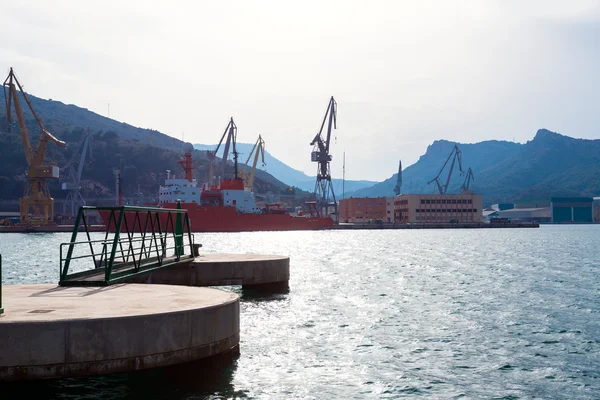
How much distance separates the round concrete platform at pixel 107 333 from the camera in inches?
462

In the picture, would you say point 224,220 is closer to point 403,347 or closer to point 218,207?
point 218,207

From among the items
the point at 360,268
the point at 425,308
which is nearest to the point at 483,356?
the point at 425,308

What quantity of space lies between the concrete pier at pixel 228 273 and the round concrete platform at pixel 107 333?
38.3ft

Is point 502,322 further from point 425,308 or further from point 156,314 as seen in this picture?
point 156,314

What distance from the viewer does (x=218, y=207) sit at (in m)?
129

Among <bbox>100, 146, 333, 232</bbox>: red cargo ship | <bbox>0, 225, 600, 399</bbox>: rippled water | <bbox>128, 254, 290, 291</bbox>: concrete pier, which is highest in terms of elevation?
<bbox>100, 146, 333, 232</bbox>: red cargo ship

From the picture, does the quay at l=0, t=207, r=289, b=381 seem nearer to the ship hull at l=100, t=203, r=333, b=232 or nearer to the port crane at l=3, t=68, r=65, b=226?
the ship hull at l=100, t=203, r=333, b=232

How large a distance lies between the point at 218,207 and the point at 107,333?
386ft

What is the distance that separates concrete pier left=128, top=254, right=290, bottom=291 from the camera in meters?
27.8

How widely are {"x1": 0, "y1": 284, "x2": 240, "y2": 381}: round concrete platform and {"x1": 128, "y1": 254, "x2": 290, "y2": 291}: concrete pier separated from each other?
1167 cm

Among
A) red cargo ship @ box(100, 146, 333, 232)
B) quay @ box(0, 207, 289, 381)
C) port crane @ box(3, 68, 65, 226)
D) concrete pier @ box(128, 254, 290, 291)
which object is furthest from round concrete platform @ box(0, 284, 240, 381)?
port crane @ box(3, 68, 65, 226)

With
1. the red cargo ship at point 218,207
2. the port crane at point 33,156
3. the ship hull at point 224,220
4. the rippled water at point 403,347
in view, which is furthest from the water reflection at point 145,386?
the port crane at point 33,156

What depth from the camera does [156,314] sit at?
1300 centimetres

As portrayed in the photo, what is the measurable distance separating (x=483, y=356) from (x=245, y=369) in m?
7.44
